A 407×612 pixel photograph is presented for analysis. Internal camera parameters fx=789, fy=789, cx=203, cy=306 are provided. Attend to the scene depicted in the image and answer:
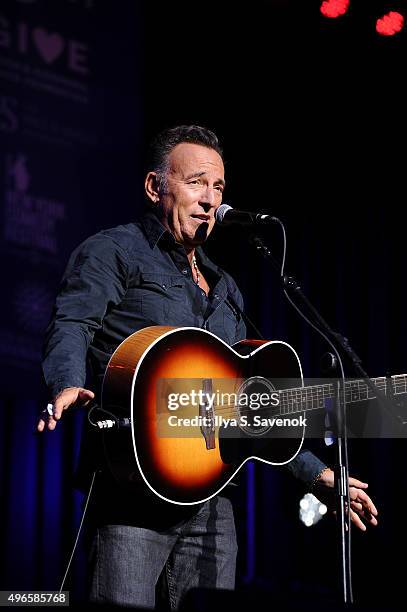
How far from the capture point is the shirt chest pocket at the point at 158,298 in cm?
249

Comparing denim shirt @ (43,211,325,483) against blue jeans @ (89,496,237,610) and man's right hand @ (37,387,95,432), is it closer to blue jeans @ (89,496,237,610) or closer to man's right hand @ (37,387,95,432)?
man's right hand @ (37,387,95,432)

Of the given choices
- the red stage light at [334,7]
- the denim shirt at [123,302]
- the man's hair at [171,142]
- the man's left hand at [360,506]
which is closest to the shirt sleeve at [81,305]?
the denim shirt at [123,302]

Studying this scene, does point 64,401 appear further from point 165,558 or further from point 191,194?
point 191,194

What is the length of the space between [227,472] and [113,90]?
11.5ft

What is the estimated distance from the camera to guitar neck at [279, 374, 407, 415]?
2.55 metres

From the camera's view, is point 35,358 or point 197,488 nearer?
point 197,488

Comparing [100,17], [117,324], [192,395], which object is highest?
[100,17]

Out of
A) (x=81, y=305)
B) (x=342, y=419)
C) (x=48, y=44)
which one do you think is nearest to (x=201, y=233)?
(x=81, y=305)

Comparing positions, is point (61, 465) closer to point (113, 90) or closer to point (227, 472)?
point (113, 90)

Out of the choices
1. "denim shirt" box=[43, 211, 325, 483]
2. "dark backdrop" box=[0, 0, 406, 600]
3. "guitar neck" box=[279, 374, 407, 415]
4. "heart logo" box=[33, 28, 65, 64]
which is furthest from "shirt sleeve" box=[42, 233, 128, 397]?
"heart logo" box=[33, 28, 65, 64]

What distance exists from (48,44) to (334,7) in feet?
5.89

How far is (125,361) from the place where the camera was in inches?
88.4

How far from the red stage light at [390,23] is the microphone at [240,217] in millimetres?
2772

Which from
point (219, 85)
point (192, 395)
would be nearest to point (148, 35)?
point (219, 85)
